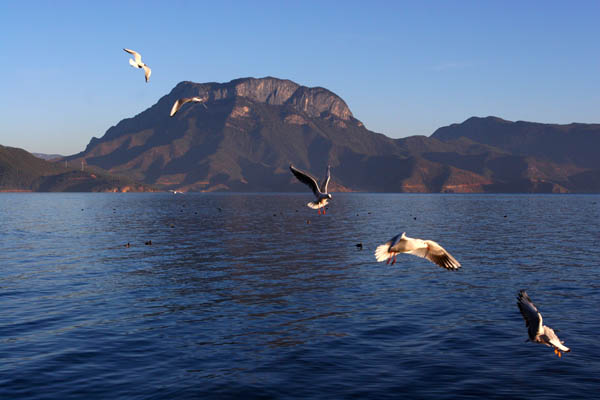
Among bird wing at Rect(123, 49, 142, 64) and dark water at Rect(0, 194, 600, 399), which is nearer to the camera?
dark water at Rect(0, 194, 600, 399)

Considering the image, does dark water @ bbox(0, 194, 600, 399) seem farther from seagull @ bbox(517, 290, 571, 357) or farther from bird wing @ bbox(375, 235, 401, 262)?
bird wing @ bbox(375, 235, 401, 262)

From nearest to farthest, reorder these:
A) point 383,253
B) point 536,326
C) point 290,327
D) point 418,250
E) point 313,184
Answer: point 536,326
point 383,253
point 418,250
point 313,184
point 290,327

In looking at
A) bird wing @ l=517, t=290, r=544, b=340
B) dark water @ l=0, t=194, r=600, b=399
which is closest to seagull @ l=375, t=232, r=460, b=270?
bird wing @ l=517, t=290, r=544, b=340

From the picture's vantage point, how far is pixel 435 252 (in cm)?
1811

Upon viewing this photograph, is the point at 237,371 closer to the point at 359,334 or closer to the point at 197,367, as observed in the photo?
the point at 197,367

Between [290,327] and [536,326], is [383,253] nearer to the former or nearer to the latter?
[536,326]

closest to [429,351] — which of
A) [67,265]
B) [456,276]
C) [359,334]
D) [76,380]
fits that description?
[359,334]

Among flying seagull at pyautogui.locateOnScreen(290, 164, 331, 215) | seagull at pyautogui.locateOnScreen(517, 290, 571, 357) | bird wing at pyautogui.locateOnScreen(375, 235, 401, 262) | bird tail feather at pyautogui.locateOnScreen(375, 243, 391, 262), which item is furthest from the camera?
flying seagull at pyautogui.locateOnScreen(290, 164, 331, 215)

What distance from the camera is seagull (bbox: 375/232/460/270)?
15.9 meters

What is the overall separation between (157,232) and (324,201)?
56810 mm

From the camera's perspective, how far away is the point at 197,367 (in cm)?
1920

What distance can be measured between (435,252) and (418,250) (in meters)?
0.63

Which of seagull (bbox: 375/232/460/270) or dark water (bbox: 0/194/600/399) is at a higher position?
seagull (bbox: 375/232/460/270)

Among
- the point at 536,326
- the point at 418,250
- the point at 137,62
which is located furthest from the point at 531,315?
the point at 137,62
